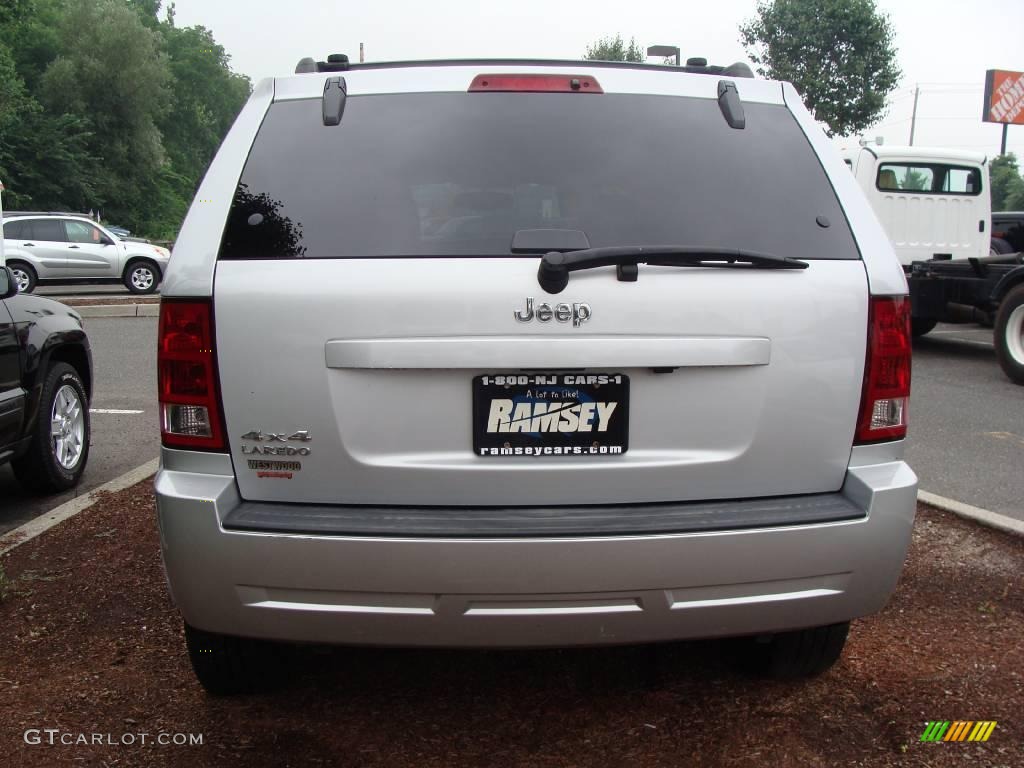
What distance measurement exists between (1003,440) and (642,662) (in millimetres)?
4792

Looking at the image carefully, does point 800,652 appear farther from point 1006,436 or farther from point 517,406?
point 1006,436

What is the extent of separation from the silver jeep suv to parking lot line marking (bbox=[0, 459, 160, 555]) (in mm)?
2437

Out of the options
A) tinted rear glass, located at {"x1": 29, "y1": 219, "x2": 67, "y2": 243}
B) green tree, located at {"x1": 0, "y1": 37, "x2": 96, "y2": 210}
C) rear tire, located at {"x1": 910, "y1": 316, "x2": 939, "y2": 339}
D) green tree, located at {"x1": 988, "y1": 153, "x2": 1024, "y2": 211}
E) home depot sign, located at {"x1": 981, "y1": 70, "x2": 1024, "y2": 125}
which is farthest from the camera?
green tree, located at {"x1": 988, "y1": 153, "x2": 1024, "y2": 211}

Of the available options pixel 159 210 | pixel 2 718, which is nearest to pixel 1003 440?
pixel 2 718

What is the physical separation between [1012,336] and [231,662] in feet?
29.3

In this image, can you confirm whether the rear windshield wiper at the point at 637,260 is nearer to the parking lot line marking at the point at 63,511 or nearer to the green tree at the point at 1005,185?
the parking lot line marking at the point at 63,511

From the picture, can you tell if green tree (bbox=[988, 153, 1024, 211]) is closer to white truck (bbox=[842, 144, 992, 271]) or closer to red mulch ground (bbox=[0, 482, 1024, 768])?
white truck (bbox=[842, 144, 992, 271])

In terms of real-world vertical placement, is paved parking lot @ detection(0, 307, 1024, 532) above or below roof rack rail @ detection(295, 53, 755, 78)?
below

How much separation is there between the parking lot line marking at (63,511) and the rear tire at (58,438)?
8.5 inches

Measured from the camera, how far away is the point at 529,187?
2.55m

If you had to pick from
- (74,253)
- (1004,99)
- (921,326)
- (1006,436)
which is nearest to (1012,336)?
(921,326)

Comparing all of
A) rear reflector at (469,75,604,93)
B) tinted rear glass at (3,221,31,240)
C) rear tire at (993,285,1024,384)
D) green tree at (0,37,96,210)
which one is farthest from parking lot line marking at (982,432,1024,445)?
green tree at (0,37,96,210)

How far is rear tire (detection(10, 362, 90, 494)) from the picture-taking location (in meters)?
5.13

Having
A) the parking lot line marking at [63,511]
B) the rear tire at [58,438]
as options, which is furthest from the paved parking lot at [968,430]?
the rear tire at [58,438]
